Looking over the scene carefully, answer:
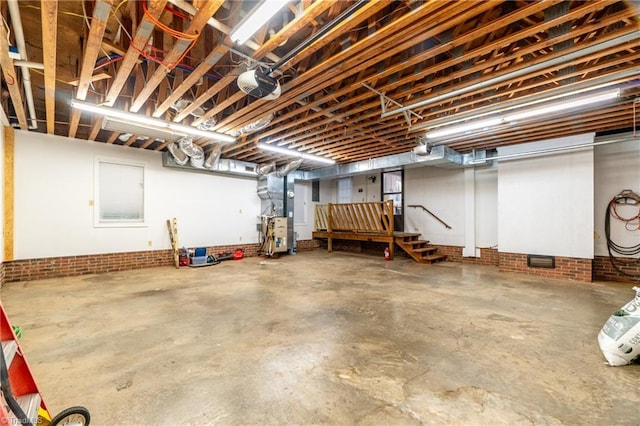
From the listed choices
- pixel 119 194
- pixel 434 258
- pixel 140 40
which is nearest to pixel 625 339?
pixel 140 40

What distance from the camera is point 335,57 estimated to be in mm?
2887

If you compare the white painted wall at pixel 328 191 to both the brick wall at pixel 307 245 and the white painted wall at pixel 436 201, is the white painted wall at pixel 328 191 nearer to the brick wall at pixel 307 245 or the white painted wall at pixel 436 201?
the brick wall at pixel 307 245

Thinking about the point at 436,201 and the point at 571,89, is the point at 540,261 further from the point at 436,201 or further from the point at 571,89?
the point at 571,89

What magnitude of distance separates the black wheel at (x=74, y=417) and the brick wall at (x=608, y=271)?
27.2 ft

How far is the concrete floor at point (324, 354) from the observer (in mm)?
1779

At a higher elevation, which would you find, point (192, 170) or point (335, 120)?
point (335, 120)

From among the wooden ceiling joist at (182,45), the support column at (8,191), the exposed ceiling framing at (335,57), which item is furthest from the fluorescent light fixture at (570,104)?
the support column at (8,191)

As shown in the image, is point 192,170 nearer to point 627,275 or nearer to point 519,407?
point 519,407

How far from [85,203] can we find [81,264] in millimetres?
1306

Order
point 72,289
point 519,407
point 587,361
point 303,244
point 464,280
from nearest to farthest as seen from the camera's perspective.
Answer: point 519,407, point 587,361, point 72,289, point 464,280, point 303,244

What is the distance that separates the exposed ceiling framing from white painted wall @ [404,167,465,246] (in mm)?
2938

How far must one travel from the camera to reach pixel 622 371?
224 cm

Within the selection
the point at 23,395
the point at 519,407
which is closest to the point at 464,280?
the point at 519,407

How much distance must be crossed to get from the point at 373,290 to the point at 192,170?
5.77 meters
